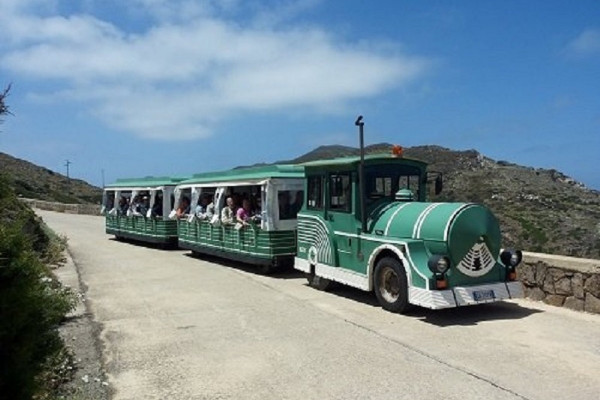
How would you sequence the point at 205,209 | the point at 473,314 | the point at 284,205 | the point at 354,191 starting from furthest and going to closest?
1. the point at 205,209
2. the point at 284,205
3. the point at 354,191
4. the point at 473,314

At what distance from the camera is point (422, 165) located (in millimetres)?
10477

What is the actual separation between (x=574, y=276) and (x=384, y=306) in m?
2.75

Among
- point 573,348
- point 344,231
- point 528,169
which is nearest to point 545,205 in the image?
point 528,169

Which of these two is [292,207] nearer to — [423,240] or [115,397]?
[423,240]

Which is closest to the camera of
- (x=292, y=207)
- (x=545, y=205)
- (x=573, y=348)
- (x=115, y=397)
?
(x=115, y=397)

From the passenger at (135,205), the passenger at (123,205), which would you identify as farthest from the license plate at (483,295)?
the passenger at (123,205)

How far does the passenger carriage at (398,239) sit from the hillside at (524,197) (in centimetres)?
154

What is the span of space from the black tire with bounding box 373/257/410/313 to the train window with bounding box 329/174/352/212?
1325 millimetres

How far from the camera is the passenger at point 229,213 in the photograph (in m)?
14.7

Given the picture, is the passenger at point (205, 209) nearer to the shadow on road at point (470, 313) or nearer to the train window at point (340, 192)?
the train window at point (340, 192)

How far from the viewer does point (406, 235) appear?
28.8 ft

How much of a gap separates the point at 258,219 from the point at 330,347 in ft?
22.2

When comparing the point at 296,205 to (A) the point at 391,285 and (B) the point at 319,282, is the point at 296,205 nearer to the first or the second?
(B) the point at 319,282

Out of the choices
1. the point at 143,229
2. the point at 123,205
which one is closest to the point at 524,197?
the point at 143,229
